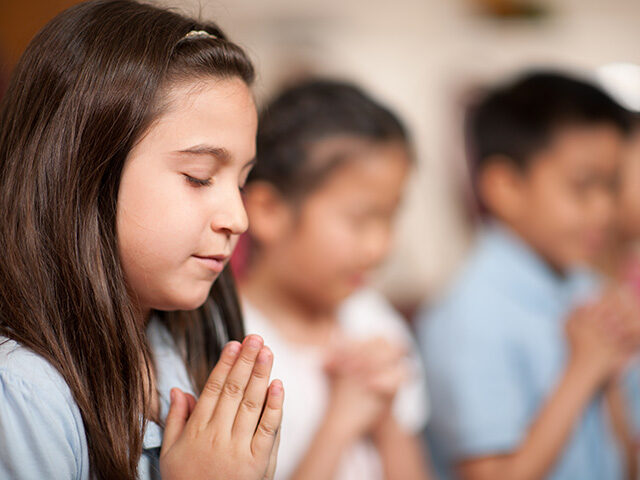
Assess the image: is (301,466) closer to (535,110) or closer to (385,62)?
(535,110)

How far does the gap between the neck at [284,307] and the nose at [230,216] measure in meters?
0.30

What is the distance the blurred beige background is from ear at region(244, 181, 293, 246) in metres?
0.59

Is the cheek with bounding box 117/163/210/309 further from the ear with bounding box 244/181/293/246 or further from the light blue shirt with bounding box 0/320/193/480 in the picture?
the ear with bounding box 244/181/293/246

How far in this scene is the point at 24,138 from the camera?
1.23ft

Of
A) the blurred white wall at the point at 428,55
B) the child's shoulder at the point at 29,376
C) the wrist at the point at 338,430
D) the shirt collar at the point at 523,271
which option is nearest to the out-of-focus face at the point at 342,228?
the wrist at the point at 338,430

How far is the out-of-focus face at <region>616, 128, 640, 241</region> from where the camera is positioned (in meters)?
0.96

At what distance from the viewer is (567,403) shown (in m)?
0.76

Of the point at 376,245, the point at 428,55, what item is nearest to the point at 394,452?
the point at 376,245

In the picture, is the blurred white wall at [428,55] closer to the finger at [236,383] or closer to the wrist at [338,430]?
the wrist at [338,430]

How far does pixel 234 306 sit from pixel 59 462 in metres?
0.17

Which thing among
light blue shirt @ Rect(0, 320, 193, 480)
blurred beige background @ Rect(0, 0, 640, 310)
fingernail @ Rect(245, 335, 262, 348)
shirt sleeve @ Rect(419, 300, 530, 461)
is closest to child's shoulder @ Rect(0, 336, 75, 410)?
light blue shirt @ Rect(0, 320, 193, 480)

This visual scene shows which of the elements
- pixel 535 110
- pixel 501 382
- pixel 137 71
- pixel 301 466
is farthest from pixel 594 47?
pixel 137 71

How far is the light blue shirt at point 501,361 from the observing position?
0.75 metres

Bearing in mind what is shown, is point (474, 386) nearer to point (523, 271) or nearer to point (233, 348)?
point (523, 271)
